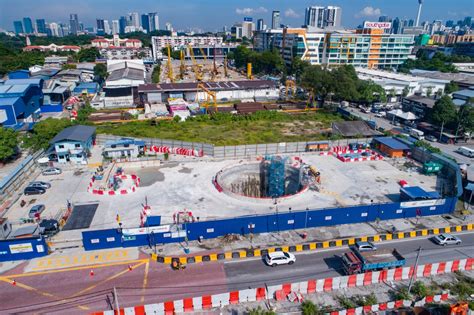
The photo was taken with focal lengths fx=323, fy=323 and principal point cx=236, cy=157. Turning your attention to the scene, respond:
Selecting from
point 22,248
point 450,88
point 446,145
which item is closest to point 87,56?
point 450,88

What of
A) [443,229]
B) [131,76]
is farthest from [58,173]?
[131,76]

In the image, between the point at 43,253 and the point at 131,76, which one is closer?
the point at 43,253

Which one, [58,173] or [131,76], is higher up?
[131,76]

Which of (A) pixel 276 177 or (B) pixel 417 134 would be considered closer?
(A) pixel 276 177

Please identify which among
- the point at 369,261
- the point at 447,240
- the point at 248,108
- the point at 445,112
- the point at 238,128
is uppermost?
the point at 445,112

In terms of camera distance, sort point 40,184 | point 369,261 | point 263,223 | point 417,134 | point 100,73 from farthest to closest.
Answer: point 100,73
point 417,134
point 40,184
point 263,223
point 369,261

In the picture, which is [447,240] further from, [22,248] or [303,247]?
[22,248]

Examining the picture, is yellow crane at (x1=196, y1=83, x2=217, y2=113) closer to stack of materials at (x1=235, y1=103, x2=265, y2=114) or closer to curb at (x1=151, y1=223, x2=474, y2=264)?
stack of materials at (x1=235, y1=103, x2=265, y2=114)

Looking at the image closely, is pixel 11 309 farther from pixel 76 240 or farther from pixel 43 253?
pixel 76 240
